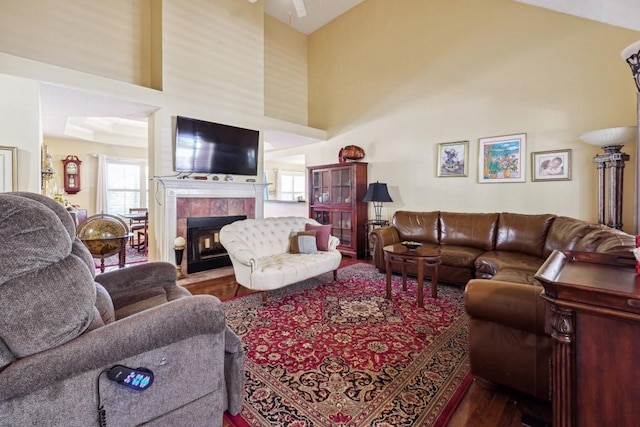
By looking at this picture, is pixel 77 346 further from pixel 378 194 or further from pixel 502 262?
pixel 378 194

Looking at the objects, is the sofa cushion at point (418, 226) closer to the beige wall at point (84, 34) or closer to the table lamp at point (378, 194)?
the table lamp at point (378, 194)

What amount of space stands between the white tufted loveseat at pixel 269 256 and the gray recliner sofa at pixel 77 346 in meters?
1.60

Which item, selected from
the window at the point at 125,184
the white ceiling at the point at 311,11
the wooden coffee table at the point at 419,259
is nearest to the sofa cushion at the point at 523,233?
the wooden coffee table at the point at 419,259

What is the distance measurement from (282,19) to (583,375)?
698 cm

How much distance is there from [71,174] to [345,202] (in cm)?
629

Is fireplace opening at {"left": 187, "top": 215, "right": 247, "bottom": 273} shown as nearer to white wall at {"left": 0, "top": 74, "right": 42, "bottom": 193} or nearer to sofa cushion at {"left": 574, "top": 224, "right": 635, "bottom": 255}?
white wall at {"left": 0, "top": 74, "right": 42, "bottom": 193}

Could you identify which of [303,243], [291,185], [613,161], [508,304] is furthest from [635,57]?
A: [291,185]

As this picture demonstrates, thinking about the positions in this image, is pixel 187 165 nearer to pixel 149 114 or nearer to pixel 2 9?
pixel 149 114

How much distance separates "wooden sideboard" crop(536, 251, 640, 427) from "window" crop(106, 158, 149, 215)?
26.1 ft

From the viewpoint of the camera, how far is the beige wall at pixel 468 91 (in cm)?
337

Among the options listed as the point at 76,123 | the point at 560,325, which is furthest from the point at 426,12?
the point at 76,123

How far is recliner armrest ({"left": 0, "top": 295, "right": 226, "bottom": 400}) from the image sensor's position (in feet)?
2.83

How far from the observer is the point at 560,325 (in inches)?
38.4

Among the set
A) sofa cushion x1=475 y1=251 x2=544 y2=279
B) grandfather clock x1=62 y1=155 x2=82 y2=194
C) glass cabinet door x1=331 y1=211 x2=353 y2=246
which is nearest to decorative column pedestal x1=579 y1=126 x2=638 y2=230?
sofa cushion x1=475 y1=251 x2=544 y2=279
